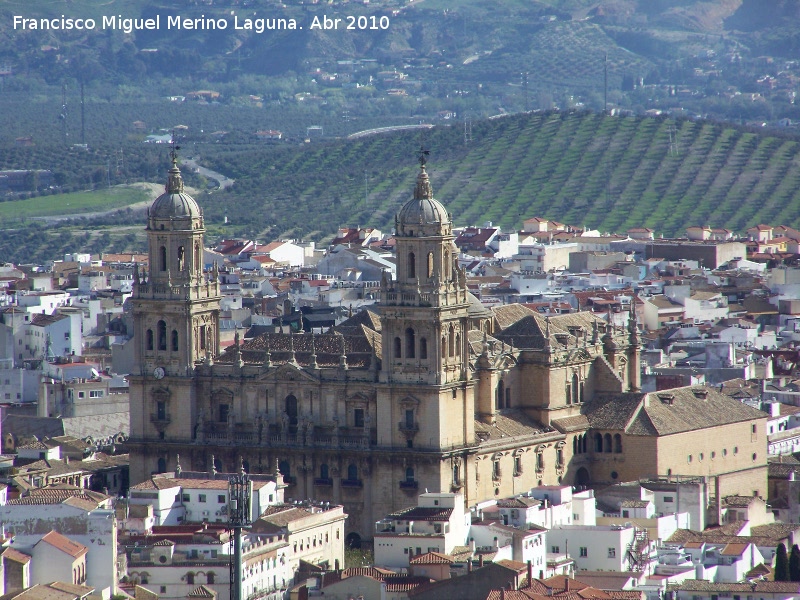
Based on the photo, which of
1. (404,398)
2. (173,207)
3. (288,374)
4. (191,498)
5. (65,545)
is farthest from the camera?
(173,207)

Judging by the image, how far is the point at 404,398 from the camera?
108375 mm

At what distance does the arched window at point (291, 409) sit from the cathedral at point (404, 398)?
90 mm

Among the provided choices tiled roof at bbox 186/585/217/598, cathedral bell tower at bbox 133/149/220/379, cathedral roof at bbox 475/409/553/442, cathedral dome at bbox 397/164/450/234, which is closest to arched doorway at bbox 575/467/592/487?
cathedral roof at bbox 475/409/553/442

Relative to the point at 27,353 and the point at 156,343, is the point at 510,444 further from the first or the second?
the point at 27,353

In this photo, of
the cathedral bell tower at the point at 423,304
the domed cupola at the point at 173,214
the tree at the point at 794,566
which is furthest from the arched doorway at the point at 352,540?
the tree at the point at 794,566

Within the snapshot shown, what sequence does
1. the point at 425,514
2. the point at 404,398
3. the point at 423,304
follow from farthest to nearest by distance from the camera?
the point at 404,398
the point at 423,304
the point at 425,514

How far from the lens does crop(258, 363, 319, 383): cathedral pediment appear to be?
11038 cm

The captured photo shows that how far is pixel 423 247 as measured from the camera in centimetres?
10819

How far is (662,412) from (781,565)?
15.8 meters

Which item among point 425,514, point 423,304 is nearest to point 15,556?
point 425,514

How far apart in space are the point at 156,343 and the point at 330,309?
34911 millimetres

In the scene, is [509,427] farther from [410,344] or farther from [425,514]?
[425,514]

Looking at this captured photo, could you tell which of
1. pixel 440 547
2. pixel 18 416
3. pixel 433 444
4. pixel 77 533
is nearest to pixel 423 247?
pixel 433 444

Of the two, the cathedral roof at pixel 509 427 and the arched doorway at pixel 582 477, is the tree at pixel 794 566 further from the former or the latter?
the arched doorway at pixel 582 477
